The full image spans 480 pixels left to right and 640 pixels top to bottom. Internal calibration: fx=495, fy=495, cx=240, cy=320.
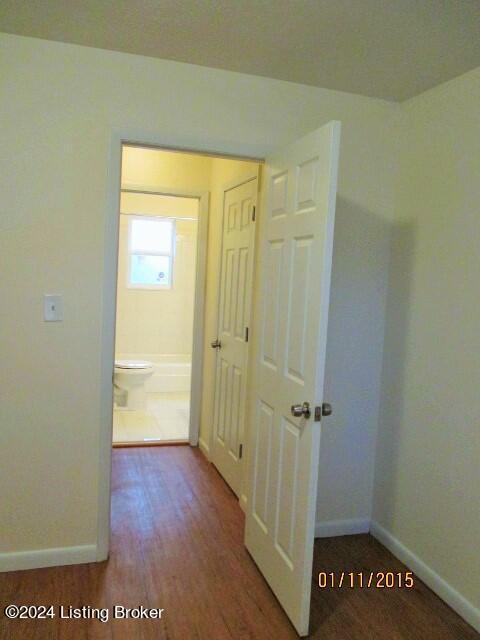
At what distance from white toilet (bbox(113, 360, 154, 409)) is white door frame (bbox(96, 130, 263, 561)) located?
2.58m

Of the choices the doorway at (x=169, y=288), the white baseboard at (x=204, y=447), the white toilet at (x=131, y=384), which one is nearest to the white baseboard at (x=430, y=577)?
the doorway at (x=169, y=288)

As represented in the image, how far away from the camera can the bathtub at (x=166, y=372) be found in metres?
5.90

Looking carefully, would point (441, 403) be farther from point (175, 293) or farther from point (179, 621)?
point (175, 293)

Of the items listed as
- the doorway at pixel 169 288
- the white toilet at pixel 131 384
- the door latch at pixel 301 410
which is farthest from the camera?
the white toilet at pixel 131 384

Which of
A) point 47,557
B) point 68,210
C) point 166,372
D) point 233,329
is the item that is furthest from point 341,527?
point 166,372

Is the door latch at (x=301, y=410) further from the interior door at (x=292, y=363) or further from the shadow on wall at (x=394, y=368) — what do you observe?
the shadow on wall at (x=394, y=368)

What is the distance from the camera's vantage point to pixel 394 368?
266 cm

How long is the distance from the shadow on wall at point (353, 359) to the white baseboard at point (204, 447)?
4.08 ft

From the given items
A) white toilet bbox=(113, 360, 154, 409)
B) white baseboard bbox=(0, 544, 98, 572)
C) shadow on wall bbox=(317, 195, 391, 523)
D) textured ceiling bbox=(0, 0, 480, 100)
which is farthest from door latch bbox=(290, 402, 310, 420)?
white toilet bbox=(113, 360, 154, 409)

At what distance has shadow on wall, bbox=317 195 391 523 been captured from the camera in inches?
104

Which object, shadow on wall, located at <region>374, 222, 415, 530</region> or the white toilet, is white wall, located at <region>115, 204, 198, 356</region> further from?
shadow on wall, located at <region>374, 222, 415, 530</region>

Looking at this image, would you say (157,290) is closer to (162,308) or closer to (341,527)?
(162,308)
